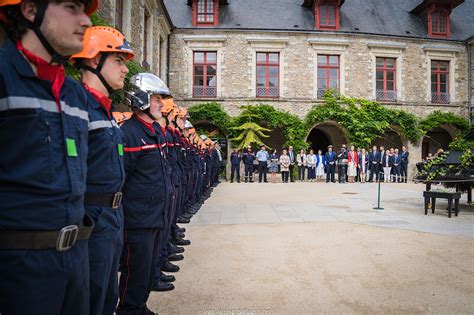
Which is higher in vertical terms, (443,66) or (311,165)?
(443,66)

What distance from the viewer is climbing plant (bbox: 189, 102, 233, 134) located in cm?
2252

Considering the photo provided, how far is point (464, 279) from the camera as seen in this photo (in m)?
4.27

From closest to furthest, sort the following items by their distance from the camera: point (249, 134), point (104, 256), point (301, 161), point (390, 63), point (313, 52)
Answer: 1. point (104, 256)
2. point (301, 161)
3. point (249, 134)
4. point (313, 52)
5. point (390, 63)

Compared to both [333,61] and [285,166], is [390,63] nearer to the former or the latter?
[333,61]

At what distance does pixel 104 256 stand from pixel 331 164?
62.8 feet

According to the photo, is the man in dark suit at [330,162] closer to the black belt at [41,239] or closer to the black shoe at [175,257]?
the black shoe at [175,257]

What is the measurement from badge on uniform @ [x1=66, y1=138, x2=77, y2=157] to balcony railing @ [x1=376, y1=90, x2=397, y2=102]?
24.7m

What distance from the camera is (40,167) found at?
4.99 feet

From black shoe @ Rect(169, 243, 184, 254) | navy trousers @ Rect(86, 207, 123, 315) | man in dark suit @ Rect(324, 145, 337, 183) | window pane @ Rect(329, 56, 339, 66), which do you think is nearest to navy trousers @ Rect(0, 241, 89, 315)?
Answer: navy trousers @ Rect(86, 207, 123, 315)

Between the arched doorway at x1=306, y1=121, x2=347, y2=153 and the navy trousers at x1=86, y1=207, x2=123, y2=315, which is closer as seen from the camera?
the navy trousers at x1=86, y1=207, x2=123, y2=315

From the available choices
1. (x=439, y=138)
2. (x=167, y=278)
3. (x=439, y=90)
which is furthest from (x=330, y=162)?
(x=167, y=278)

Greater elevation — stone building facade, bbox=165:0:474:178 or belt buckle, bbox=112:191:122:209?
stone building facade, bbox=165:0:474:178

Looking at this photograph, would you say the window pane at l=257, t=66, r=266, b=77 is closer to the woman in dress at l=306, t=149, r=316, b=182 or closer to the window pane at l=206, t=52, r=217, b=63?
the window pane at l=206, t=52, r=217, b=63

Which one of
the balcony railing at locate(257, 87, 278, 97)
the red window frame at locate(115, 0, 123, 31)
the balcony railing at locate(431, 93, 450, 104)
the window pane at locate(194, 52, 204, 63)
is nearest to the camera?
the red window frame at locate(115, 0, 123, 31)
